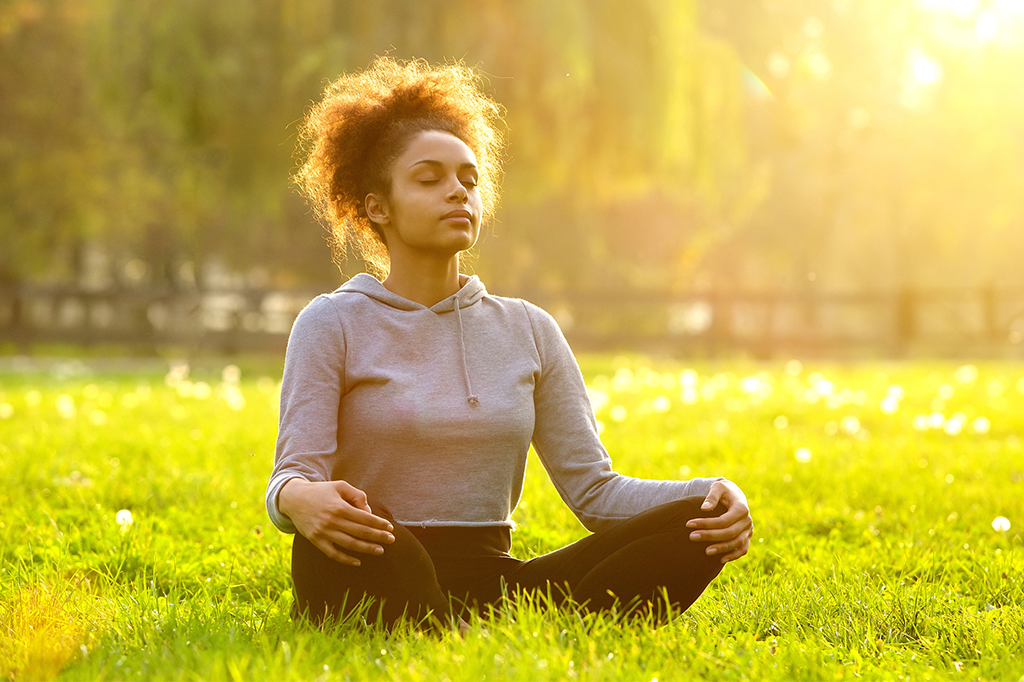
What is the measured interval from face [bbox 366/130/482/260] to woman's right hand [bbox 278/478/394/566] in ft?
2.52

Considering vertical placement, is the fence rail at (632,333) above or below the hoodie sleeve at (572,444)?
below

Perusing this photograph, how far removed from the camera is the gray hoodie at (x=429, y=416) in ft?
8.87

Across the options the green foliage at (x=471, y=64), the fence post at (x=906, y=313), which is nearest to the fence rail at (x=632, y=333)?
the fence post at (x=906, y=313)

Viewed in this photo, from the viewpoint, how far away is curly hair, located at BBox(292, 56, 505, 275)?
9.77ft

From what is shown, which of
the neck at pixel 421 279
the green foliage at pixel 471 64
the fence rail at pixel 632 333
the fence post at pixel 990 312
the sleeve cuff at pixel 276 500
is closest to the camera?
the sleeve cuff at pixel 276 500

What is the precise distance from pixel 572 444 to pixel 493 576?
1.41ft

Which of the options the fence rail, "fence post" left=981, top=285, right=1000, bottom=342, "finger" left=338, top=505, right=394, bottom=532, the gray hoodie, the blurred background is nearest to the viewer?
"finger" left=338, top=505, right=394, bottom=532

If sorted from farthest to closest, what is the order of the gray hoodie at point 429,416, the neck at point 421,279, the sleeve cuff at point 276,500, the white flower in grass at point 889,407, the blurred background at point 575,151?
the blurred background at point 575,151 → the white flower in grass at point 889,407 → the neck at point 421,279 → the gray hoodie at point 429,416 → the sleeve cuff at point 276,500

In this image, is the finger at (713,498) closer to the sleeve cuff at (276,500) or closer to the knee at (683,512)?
the knee at (683,512)

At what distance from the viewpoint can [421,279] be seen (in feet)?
9.70

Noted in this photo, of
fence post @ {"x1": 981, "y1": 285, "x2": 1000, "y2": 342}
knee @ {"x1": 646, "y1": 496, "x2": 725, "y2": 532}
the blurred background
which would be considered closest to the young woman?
knee @ {"x1": 646, "y1": 496, "x2": 725, "y2": 532}

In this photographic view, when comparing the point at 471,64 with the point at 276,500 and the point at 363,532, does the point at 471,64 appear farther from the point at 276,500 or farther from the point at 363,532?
the point at 363,532

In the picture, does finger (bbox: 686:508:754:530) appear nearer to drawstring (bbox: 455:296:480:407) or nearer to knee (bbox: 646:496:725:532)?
knee (bbox: 646:496:725:532)

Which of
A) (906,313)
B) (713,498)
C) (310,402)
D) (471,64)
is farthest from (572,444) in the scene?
(906,313)
